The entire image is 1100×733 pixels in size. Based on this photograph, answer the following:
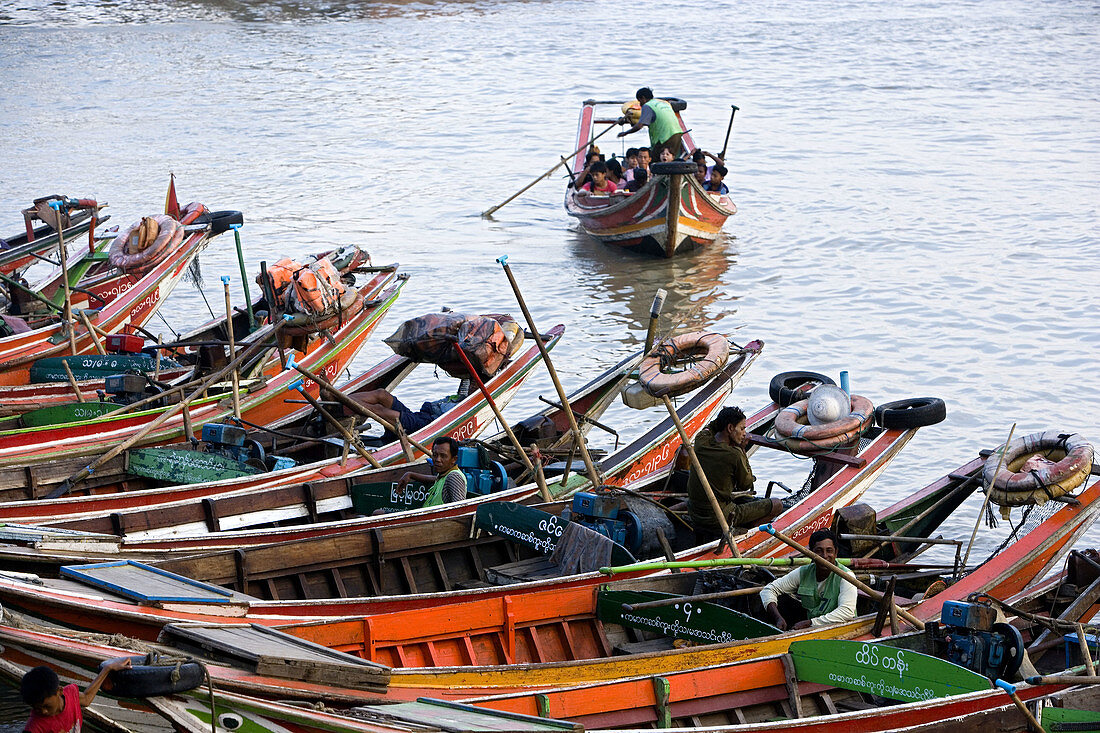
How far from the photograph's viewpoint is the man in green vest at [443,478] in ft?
26.0

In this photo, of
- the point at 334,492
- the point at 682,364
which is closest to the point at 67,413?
the point at 334,492

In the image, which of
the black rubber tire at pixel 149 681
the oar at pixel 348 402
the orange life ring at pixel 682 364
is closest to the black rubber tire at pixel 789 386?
the orange life ring at pixel 682 364

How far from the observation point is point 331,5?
4009 centimetres

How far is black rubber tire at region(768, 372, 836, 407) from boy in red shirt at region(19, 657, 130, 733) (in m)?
5.21

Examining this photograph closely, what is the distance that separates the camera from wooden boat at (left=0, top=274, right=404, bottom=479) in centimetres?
881

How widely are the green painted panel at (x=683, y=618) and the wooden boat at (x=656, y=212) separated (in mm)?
9318

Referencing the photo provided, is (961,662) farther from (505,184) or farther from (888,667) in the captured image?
(505,184)

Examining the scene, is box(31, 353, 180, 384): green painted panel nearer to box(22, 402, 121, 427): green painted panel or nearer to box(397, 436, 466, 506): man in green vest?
box(22, 402, 121, 427): green painted panel

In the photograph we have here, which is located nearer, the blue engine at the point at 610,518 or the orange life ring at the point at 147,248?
the blue engine at the point at 610,518

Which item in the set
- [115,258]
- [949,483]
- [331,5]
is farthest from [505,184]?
[331,5]

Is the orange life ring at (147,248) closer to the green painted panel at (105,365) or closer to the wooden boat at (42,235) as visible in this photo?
the wooden boat at (42,235)

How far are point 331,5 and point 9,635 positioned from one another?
37.2 metres

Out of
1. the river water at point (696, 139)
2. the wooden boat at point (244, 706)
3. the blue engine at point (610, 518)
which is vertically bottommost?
the river water at point (696, 139)

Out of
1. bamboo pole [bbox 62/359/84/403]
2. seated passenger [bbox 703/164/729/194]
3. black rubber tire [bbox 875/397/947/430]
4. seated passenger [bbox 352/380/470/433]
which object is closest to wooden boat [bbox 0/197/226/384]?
bamboo pole [bbox 62/359/84/403]
